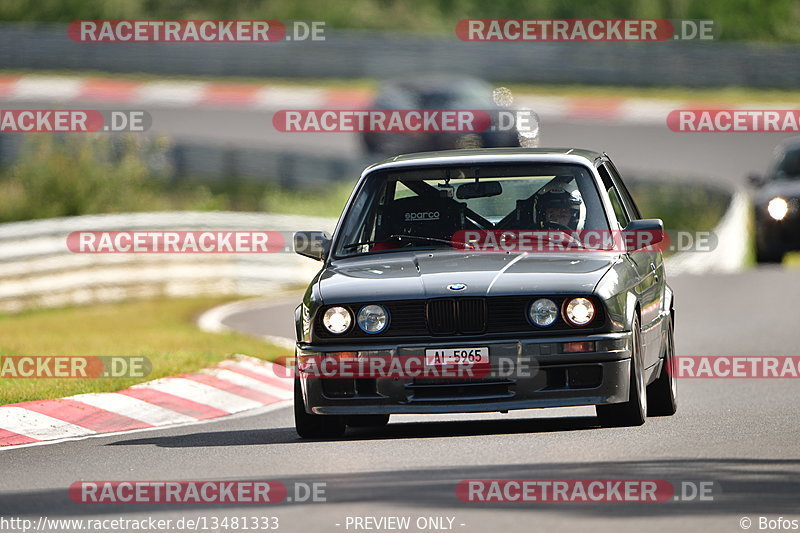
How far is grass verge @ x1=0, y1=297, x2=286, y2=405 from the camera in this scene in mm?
13117

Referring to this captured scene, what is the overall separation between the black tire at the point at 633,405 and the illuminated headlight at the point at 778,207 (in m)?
12.3

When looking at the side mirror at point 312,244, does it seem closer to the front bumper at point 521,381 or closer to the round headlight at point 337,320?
the round headlight at point 337,320

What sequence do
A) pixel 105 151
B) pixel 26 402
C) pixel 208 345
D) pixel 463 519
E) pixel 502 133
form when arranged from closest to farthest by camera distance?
1. pixel 463 519
2. pixel 26 402
3. pixel 208 345
4. pixel 105 151
5. pixel 502 133

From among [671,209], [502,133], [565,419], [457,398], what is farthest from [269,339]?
[502,133]

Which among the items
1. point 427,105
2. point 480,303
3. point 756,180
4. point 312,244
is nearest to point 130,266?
point 756,180

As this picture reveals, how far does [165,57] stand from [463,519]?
40.6 metres

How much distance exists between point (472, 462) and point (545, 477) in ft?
2.34

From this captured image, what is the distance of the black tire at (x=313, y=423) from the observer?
33.7 ft

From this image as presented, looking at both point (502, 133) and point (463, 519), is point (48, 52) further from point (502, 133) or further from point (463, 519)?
point (463, 519)

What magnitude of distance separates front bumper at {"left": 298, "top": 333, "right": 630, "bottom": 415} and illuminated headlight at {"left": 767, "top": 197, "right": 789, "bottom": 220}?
1273cm

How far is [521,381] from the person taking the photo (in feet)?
31.6

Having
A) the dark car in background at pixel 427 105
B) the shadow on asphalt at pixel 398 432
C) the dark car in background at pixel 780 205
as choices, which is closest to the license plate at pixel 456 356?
the shadow on asphalt at pixel 398 432

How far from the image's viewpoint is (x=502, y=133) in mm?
34594

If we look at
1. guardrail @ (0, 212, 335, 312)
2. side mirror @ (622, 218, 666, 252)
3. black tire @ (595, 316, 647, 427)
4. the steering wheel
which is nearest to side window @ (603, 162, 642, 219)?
side mirror @ (622, 218, 666, 252)
